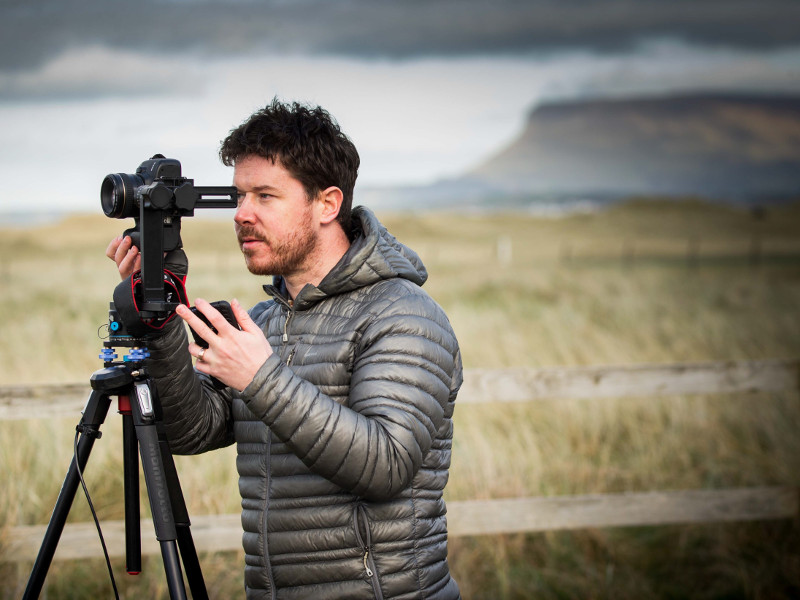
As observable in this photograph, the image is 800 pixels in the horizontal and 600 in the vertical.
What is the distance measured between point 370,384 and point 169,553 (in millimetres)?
619

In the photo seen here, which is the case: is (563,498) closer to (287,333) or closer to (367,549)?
(367,549)

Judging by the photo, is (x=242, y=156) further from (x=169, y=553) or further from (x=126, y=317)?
(x=169, y=553)

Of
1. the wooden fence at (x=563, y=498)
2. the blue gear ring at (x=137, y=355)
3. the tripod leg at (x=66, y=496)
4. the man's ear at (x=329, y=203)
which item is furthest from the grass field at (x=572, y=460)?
the man's ear at (x=329, y=203)

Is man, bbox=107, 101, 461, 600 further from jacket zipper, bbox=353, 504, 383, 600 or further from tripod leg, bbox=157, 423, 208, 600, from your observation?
tripod leg, bbox=157, 423, 208, 600

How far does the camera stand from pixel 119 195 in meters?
1.87

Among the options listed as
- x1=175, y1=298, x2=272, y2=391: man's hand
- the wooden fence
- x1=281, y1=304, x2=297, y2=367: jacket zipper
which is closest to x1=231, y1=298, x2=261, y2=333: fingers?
x1=175, y1=298, x2=272, y2=391: man's hand

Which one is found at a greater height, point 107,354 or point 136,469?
point 107,354

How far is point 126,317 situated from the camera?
6.16 ft

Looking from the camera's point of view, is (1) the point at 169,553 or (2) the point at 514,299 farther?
(2) the point at 514,299

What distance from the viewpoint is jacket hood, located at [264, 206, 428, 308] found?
2016 millimetres

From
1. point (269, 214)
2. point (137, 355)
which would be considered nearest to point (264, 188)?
point (269, 214)

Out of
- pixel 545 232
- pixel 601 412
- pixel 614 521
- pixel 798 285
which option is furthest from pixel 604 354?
pixel 545 232

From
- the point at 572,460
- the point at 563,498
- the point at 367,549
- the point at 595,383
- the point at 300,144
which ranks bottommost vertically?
the point at 572,460

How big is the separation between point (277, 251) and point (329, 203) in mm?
185
